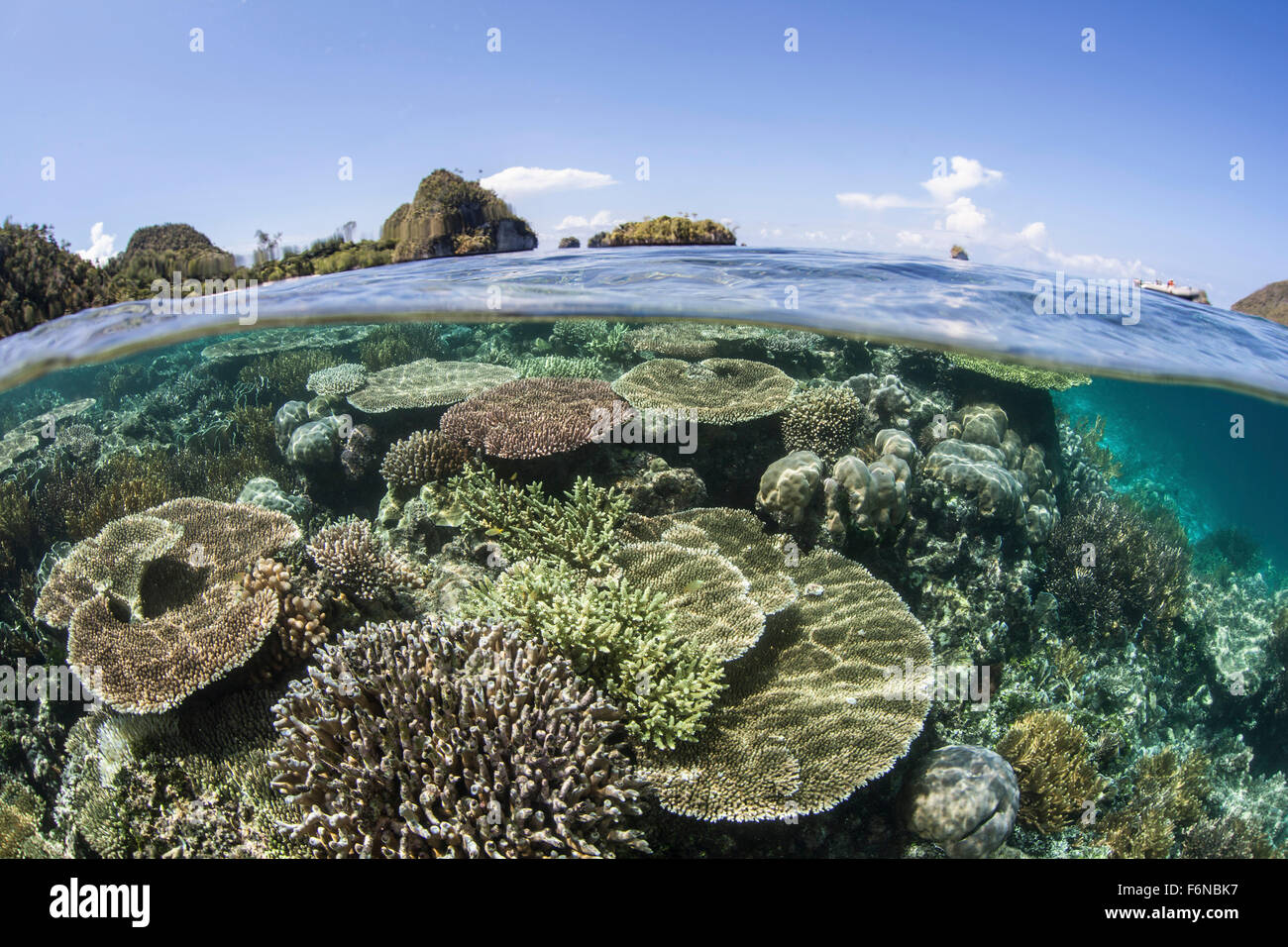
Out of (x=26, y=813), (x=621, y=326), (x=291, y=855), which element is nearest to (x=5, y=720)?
(x=26, y=813)

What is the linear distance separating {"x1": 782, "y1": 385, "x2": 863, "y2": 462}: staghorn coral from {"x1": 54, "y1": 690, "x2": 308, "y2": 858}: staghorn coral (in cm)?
617

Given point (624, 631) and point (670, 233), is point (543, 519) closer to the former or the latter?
point (624, 631)

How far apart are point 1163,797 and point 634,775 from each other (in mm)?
8086

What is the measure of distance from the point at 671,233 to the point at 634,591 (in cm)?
1032

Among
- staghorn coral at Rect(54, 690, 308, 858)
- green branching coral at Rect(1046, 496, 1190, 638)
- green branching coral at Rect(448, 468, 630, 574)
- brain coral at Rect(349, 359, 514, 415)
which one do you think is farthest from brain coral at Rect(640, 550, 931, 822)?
brain coral at Rect(349, 359, 514, 415)

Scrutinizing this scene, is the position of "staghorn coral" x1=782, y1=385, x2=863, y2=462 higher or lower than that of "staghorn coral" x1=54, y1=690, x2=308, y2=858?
higher

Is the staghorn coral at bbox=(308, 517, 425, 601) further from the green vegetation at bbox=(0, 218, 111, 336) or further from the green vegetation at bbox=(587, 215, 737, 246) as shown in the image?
the green vegetation at bbox=(587, 215, 737, 246)

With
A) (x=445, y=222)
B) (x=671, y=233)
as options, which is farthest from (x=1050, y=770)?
(x=445, y=222)

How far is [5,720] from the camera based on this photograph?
6.37m

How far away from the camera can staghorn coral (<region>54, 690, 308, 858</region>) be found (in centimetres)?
414

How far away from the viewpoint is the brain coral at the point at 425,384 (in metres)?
8.36

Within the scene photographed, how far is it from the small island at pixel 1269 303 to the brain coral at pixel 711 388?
37.3ft
